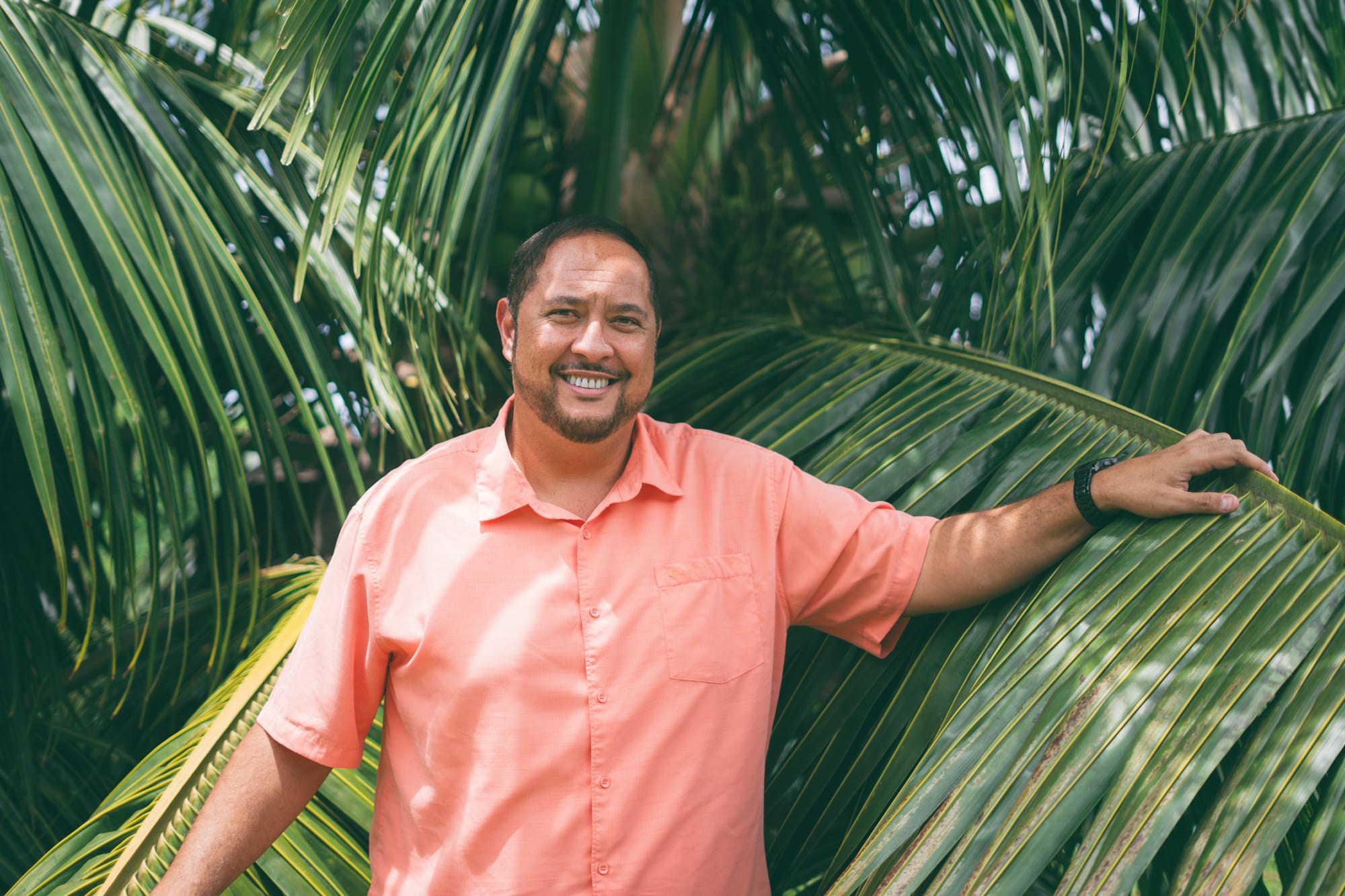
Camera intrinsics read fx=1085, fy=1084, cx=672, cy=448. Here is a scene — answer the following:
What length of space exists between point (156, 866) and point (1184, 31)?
2.10 metres

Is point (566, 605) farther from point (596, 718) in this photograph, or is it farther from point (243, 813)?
point (243, 813)

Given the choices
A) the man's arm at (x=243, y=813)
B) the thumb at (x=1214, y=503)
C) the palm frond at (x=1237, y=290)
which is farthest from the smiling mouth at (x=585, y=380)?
the palm frond at (x=1237, y=290)

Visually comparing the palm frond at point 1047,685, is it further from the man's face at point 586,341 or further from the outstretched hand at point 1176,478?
the man's face at point 586,341

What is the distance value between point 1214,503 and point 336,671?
958 mm

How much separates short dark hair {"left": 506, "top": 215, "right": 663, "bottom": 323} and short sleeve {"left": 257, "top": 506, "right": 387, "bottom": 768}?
Answer: 340mm

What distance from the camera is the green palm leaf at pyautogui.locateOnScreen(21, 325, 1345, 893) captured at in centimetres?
Answer: 93

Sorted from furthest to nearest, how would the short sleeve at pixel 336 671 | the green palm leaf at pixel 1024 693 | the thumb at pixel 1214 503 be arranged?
1. the short sleeve at pixel 336 671
2. the thumb at pixel 1214 503
3. the green palm leaf at pixel 1024 693

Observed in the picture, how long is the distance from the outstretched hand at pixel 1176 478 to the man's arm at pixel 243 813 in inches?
37.4

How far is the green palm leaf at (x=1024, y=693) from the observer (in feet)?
3.06

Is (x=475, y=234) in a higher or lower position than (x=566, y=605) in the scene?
higher

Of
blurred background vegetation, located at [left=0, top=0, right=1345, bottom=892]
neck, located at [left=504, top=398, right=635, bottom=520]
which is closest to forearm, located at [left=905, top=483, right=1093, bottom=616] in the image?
blurred background vegetation, located at [left=0, top=0, right=1345, bottom=892]

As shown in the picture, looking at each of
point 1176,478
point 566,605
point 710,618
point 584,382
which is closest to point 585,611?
point 566,605

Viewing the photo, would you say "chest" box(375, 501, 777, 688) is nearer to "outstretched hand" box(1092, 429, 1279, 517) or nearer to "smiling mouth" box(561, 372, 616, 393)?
"smiling mouth" box(561, 372, 616, 393)

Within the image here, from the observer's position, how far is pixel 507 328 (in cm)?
140
